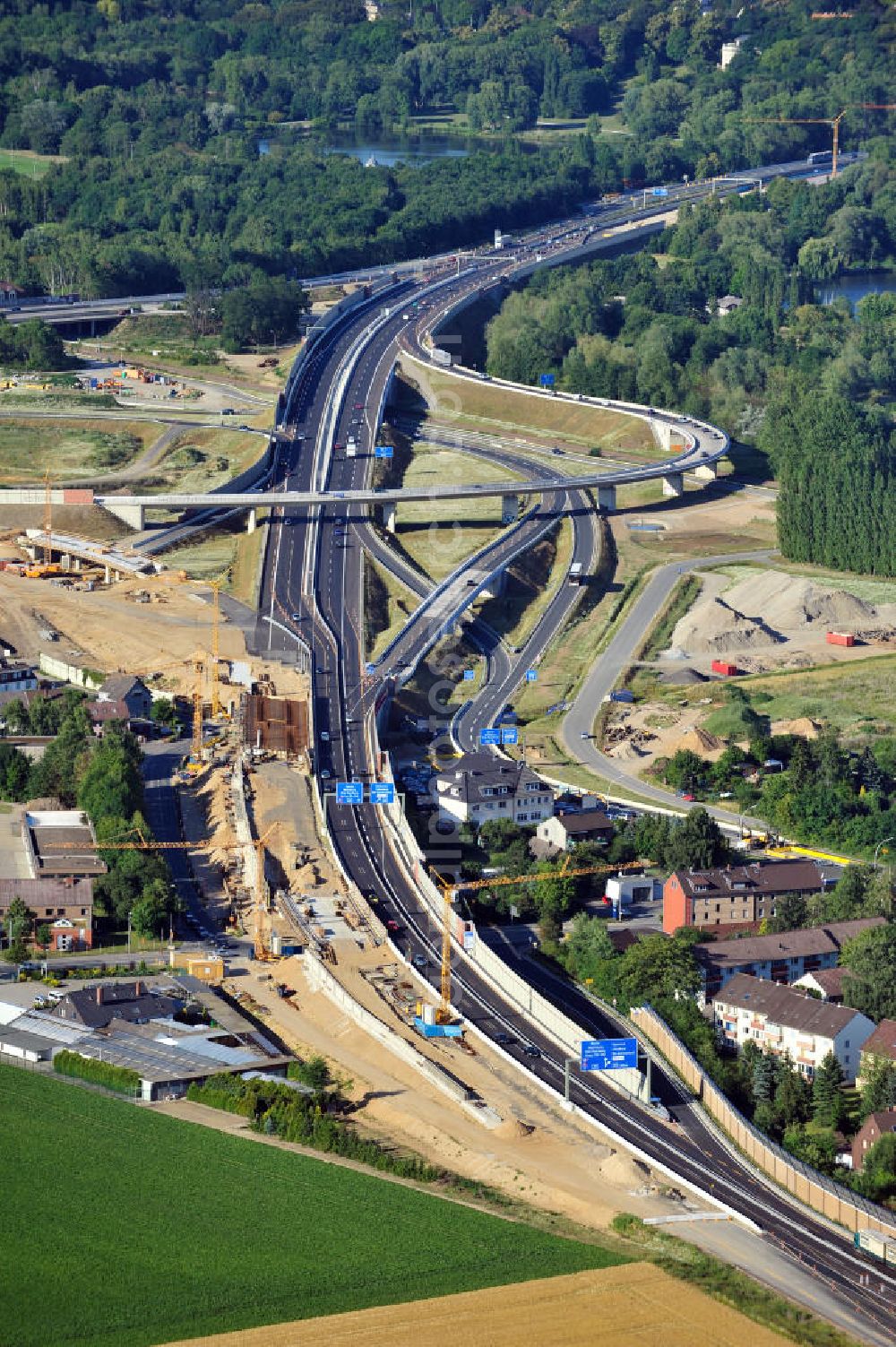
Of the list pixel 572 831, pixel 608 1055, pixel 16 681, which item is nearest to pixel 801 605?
pixel 572 831

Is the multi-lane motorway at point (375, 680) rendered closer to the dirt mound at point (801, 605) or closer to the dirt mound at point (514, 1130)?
the dirt mound at point (514, 1130)

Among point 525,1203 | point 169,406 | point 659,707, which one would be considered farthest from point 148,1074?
point 169,406

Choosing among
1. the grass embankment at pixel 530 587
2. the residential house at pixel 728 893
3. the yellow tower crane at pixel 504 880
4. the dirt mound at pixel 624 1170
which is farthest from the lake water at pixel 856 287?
the dirt mound at pixel 624 1170

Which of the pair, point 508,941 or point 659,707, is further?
point 659,707

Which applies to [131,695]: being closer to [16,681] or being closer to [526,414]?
[16,681]

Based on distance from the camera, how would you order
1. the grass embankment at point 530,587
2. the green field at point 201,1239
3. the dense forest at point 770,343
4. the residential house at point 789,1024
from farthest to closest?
the dense forest at point 770,343, the grass embankment at point 530,587, the residential house at point 789,1024, the green field at point 201,1239

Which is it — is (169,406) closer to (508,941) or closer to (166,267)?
(166,267)
